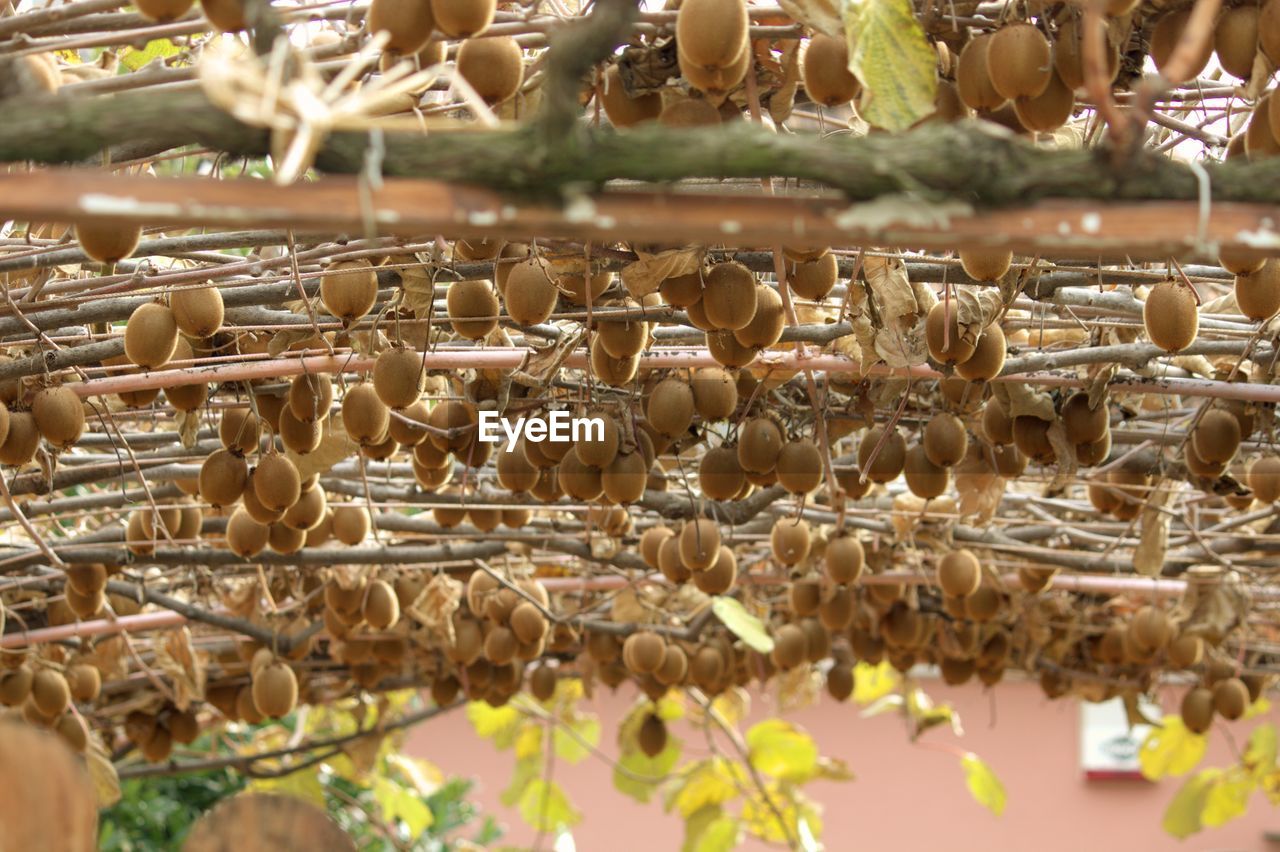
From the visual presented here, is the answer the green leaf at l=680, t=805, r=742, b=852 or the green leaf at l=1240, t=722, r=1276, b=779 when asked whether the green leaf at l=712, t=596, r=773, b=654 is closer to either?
the green leaf at l=680, t=805, r=742, b=852

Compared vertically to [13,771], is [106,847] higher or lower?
lower

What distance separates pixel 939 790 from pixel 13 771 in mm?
9402

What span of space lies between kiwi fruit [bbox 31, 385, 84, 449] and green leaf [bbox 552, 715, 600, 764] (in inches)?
212

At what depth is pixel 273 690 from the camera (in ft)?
17.2

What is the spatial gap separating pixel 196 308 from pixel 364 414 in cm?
49

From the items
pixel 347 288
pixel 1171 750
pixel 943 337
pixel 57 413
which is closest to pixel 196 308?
pixel 347 288

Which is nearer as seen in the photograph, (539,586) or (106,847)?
(539,586)

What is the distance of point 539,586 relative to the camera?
17.1 ft

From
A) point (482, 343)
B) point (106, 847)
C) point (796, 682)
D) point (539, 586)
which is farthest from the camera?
point (106, 847)

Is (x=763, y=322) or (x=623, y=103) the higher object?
(x=623, y=103)

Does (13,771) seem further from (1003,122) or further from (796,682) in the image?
(796,682)

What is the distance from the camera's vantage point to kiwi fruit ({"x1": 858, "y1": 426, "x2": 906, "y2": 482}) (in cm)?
363

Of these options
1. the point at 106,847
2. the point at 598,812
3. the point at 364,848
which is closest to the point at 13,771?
the point at 106,847

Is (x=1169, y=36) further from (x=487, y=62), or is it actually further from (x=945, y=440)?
(x=945, y=440)
